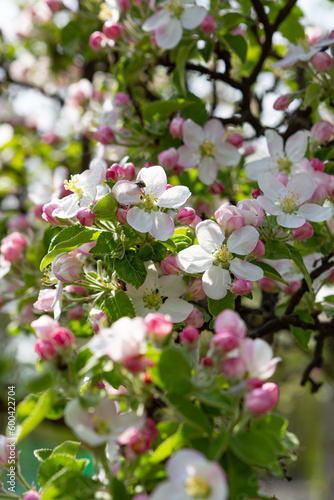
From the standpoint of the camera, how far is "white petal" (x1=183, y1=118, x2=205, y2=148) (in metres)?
1.67

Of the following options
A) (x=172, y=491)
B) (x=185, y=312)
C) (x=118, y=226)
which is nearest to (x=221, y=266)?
(x=185, y=312)

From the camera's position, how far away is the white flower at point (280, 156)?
1638 millimetres

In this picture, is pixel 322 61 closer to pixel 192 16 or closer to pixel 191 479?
pixel 192 16

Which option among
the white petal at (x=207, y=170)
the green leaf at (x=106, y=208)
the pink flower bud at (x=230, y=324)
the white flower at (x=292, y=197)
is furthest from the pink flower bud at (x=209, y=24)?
the pink flower bud at (x=230, y=324)

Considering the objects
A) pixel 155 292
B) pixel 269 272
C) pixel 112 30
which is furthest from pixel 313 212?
pixel 112 30

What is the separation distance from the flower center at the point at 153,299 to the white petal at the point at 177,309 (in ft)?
0.06

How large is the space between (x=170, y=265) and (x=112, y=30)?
3.29 feet

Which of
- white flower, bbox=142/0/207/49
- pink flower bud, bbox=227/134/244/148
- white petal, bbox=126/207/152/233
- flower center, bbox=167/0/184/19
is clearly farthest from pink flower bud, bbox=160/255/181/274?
flower center, bbox=167/0/184/19

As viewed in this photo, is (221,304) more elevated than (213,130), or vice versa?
(213,130)

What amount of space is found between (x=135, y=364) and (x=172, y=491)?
190 mm

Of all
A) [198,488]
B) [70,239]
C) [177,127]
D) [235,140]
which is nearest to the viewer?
[198,488]

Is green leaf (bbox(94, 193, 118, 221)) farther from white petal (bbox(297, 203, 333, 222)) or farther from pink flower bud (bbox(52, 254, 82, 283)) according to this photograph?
white petal (bbox(297, 203, 333, 222))

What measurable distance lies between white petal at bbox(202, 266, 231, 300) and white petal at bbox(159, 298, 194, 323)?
0.06 m

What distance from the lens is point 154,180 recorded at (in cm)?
125
